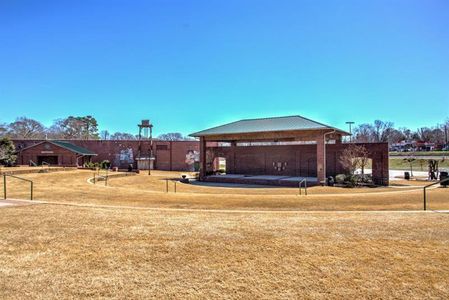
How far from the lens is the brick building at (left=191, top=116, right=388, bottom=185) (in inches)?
1254

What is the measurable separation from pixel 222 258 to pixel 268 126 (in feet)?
102

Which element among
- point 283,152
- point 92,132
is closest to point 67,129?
point 92,132

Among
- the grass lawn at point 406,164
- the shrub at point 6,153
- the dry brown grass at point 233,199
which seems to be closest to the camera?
the dry brown grass at point 233,199

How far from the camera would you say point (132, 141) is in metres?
53.0

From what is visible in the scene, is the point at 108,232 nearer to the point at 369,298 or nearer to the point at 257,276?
the point at 257,276

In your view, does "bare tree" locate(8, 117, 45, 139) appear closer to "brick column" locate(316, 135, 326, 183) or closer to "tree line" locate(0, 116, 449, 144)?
"tree line" locate(0, 116, 449, 144)

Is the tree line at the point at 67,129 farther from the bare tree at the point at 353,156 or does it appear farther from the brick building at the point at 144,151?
the bare tree at the point at 353,156

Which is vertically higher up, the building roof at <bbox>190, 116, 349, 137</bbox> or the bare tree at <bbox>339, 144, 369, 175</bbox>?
the building roof at <bbox>190, 116, 349, 137</bbox>

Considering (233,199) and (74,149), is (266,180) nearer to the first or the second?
(233,199)

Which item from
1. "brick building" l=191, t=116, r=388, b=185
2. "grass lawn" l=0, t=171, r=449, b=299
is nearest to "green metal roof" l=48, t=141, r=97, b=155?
"brick building" l=191, t=116, r=388, b=185

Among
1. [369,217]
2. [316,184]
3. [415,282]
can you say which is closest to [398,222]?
[369,217]

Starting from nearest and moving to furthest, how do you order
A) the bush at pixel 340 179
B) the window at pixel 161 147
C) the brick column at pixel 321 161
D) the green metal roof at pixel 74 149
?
1. the bush at pixel 340 179
2. the brick column at pixel 321 161
3. the green metal roof at pixel 74 149
4. the window at pixel 161 147

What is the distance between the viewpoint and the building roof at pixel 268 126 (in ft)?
107

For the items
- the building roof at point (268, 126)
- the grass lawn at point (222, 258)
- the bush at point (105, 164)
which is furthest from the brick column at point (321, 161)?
the bush at point (105, 164)
